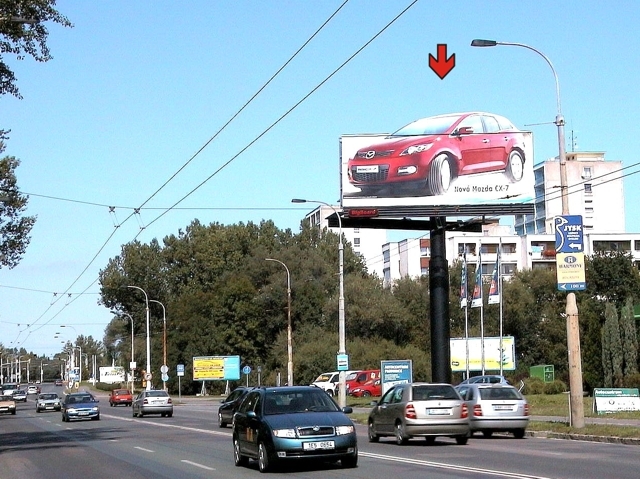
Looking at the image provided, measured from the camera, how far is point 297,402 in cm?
1833

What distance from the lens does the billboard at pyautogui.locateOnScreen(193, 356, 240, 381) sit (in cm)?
9144

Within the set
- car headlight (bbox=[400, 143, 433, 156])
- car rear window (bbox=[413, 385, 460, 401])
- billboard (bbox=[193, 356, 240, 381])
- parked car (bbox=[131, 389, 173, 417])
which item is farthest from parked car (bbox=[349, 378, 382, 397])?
car rear window (bbox=[413, 385, 460, 401])

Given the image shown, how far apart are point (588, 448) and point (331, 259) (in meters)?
87.1

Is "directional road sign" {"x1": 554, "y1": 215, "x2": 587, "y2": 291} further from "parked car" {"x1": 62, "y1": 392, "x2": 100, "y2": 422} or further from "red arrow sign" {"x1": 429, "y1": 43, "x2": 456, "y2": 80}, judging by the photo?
"parked car" {"x1": 62, "y1": 392, "x2": 100, "y2": 422}

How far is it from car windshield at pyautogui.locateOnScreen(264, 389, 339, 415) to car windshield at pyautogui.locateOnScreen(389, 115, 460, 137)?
30.3m

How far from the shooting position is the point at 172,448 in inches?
1034

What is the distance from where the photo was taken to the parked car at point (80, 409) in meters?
49.2

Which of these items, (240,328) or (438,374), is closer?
(438,374)

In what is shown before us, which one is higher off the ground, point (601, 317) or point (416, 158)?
point (416, 158)

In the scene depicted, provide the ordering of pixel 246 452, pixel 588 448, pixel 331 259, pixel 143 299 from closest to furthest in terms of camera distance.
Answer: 1. pixel 246 452
2. pixel 588 448
3. pixel 331 259
4. pixel 143 299

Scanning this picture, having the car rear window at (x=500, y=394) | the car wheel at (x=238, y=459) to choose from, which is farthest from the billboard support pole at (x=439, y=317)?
the car wheel at (x=238, y=459)

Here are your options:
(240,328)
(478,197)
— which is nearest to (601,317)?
(240,328)

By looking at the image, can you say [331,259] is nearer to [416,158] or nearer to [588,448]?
[416,158]

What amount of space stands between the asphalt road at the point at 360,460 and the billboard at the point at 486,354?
3599cm
